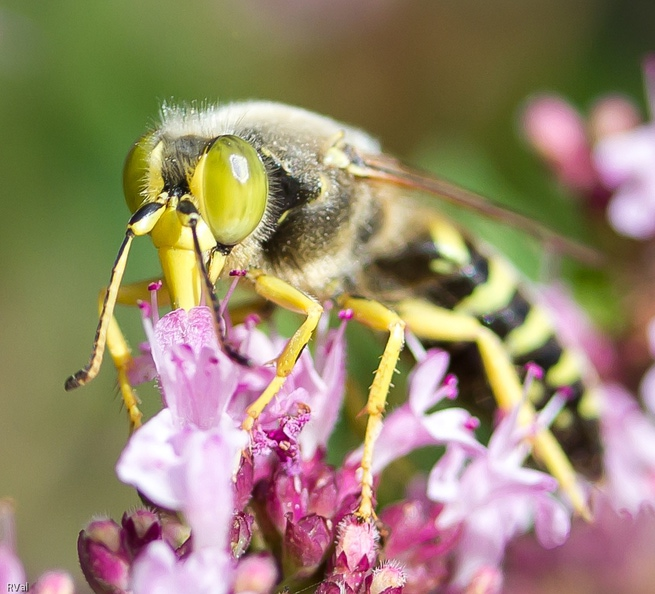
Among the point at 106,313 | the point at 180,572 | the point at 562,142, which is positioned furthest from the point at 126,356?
the point at 562,142

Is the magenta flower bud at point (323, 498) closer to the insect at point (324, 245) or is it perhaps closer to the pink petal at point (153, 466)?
the insect at point (324, 245)

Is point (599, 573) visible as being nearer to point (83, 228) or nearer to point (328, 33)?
point (83, 228)

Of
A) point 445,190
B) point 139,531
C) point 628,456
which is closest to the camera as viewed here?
point 139,531

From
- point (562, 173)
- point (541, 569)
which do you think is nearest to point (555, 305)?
point (562, 173)

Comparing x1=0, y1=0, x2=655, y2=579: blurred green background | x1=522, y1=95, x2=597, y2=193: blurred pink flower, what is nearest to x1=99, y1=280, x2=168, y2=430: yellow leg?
x1=0, y1=0, x2=655, y2=579: blurred green background

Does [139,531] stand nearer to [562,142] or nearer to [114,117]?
[562,142]

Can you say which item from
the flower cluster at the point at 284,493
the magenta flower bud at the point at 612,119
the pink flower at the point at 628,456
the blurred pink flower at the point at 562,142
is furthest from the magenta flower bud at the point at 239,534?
the magenta flower bud at the point at 612,119
